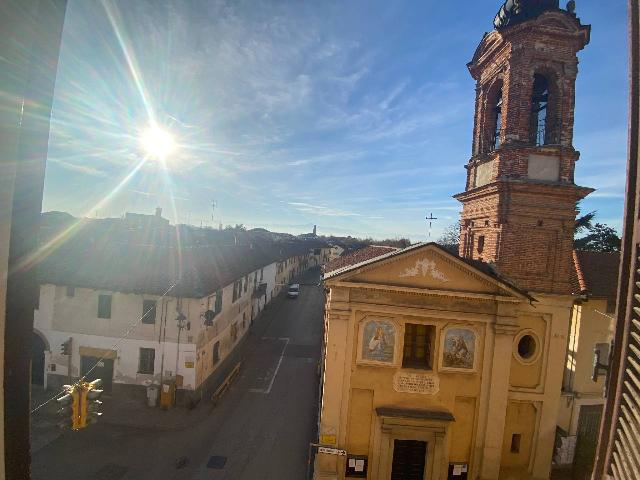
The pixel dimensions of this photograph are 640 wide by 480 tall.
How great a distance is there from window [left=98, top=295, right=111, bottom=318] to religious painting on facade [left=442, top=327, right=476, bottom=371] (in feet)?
48.9

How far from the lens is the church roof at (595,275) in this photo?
15.1 meters

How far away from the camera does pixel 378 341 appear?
495 inches

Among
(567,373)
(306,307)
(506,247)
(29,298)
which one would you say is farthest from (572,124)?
(306,307)

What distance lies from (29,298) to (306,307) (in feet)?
130

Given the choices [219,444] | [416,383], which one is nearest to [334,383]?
[416,383]

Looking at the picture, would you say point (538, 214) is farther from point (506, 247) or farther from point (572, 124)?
point (572, 124)

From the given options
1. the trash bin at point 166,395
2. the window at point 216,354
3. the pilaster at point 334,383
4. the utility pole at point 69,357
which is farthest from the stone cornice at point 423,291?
the utility pole at point 69,357

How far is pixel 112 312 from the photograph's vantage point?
1753cm

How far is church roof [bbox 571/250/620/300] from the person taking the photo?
15125 mm

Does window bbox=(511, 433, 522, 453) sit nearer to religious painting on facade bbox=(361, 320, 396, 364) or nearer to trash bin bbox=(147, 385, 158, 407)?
religious painting on facade bbox=(361, 320, 396, 364)

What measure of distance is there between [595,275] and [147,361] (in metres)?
20.2

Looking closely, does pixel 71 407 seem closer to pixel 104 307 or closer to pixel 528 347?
pixel 104 307

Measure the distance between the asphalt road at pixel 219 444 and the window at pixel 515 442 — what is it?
24.6 feet

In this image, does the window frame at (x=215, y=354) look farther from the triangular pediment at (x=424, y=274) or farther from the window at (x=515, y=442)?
the window at (x=515, y=442)
